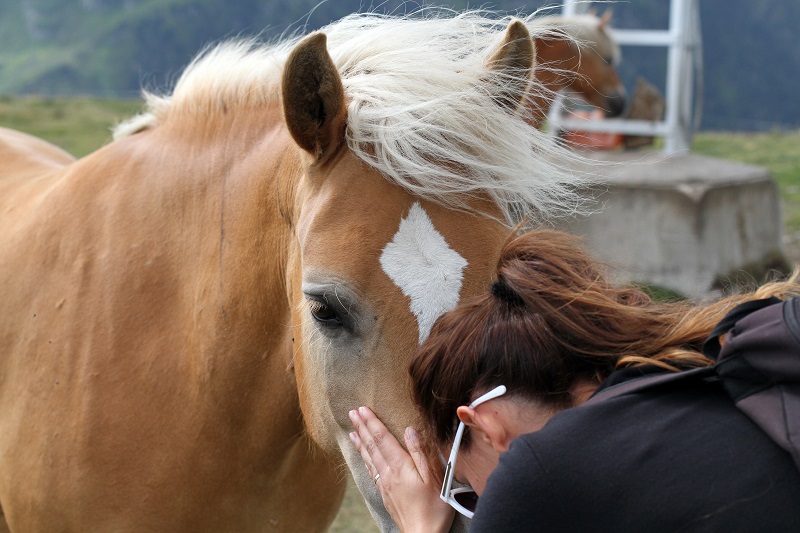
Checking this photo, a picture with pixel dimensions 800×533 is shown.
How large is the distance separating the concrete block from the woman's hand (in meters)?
4.80

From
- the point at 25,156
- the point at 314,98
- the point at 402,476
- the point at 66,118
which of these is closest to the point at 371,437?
the point at 402,476

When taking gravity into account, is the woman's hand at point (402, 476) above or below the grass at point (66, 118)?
above

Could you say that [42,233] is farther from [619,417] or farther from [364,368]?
[619,417]

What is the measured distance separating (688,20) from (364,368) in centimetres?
702

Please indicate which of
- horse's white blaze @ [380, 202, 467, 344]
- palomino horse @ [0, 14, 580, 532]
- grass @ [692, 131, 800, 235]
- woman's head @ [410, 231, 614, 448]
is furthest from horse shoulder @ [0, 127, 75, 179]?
grass @ [692, 131, 800, 235]

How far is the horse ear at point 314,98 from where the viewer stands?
1676 millimetres

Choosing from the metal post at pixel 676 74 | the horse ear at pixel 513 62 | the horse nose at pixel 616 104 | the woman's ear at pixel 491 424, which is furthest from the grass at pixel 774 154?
the woman's ear at pixel 491 424

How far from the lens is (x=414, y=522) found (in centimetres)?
153

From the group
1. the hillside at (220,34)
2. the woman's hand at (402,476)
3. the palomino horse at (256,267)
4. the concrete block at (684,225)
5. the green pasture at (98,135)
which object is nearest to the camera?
the woman's hand at (402,476)

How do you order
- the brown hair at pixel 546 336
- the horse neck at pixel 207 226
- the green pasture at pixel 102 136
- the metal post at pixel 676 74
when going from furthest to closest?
1. the green pasture at pixel 102 136
2. the metal post at pixel 676 74
3. the horse neck at pixel 207 226
4. the brown hair at pixel 546 336

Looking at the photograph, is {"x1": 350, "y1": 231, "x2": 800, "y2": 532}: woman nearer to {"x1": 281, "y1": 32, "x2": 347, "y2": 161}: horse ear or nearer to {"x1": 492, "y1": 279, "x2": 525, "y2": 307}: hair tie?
{"x1": 492, "y1": 279, "x2": 525, "y2": 307}: hair tie

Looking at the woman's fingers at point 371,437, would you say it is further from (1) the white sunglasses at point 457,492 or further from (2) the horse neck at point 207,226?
(2) the horse neck at point 207,226

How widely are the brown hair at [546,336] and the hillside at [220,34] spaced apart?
232 ft

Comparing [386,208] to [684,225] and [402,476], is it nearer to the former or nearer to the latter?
[402,476]
